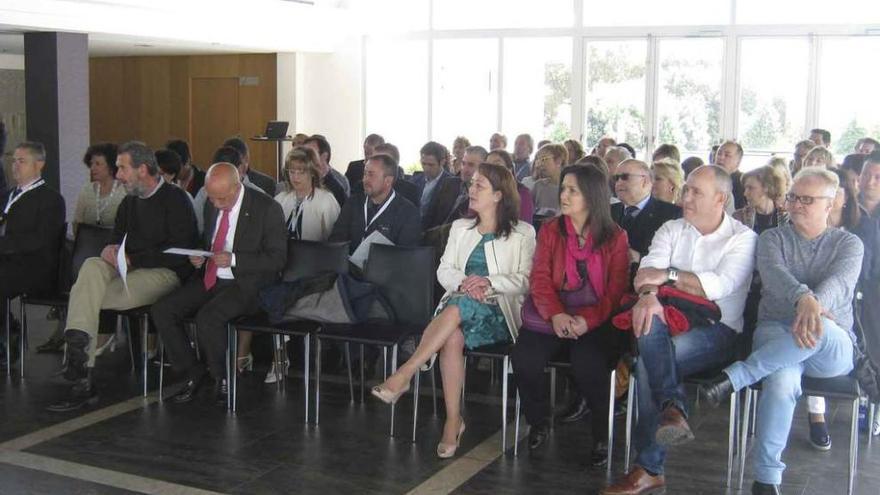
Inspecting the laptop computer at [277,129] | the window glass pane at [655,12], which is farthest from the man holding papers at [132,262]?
the window glass pane at [655,12]

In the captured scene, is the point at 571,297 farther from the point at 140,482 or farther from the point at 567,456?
the point at 140,482

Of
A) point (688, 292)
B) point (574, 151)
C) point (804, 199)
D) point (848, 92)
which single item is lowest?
point (688, 292)

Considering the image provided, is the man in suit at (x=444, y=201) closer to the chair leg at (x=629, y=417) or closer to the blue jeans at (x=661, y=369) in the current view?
the chair leg at (x=629, y=417)

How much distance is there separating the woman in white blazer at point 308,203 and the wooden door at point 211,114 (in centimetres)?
1057

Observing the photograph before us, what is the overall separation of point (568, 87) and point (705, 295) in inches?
421

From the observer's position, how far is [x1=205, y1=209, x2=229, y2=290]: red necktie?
18.5ft

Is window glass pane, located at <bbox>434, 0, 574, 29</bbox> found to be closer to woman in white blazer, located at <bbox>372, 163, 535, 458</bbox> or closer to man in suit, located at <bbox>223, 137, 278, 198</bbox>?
man in suit, located at <bbox>223, 137, 278, 198</bbox>

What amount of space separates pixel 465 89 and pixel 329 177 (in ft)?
27.1

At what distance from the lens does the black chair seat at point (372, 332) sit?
16.4 ft

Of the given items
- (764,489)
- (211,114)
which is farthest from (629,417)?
(211,114)

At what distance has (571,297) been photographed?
15.3 feet

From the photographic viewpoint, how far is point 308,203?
6457mm

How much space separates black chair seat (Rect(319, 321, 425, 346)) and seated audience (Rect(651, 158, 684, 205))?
5.66 feet

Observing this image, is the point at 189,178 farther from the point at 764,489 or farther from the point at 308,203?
the point at 764,489
